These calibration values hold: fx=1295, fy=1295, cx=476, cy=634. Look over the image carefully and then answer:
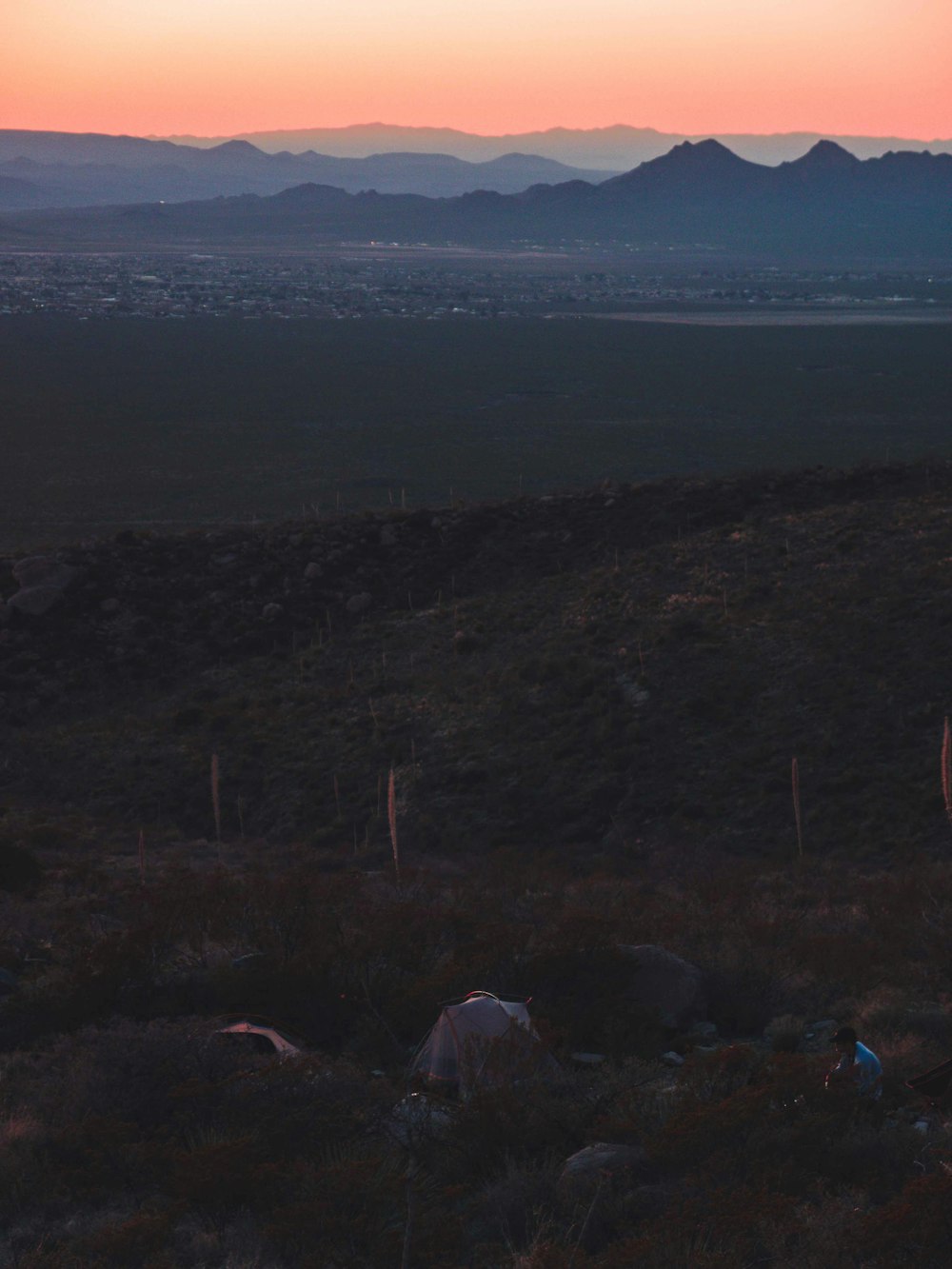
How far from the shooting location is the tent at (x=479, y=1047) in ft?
33.2

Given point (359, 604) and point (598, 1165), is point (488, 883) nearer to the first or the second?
point (598, 1165)

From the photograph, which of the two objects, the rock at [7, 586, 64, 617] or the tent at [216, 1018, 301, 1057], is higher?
the tent at [216, 1018, 301, 1057]

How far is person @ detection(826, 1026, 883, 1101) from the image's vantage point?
31.6ft

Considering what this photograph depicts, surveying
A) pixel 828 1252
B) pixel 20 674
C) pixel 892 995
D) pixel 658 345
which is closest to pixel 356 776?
pixel 20 674

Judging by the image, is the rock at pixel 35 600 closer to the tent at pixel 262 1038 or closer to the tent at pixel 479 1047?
the tent at pixel 262 1038

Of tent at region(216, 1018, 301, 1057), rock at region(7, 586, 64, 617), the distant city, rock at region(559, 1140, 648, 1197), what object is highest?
the distant city

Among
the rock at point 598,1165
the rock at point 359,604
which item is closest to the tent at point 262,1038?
the rock at point 598,1165

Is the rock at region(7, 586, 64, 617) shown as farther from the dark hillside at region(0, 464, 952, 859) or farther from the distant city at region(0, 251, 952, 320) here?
the distant city at region(0, 251, 952, 320)

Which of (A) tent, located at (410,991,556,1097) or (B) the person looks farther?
(A) tent, located at (410,991,556,1097)

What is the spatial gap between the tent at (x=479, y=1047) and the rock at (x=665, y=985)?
1450mm

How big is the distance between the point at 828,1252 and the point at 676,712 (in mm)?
16044

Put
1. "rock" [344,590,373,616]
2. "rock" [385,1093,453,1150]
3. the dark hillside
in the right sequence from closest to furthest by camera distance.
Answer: "rock" [385,1093,453,1150], the dark hillside, "rock" [344,590,373,616]

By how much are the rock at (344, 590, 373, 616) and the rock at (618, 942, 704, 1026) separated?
2174 centimetres

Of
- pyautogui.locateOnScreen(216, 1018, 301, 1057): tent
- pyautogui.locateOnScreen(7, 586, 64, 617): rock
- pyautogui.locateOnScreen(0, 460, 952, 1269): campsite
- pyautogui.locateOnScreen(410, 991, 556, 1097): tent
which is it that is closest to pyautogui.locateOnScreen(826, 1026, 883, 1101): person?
pyautogui.locateOnScreen(0, 460, 952, 1269): campsite
